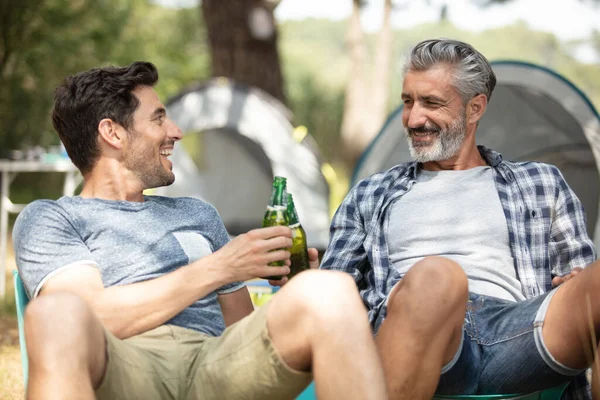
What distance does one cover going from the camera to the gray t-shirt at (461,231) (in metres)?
2.43

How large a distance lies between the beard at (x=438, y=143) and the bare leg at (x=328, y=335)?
1044mm

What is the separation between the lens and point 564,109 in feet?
14.3

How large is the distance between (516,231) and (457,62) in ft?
1.94

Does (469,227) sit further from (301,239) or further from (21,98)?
(21,98)

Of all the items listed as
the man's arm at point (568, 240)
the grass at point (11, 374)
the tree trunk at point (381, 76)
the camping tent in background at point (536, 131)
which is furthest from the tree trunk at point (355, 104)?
the man's arm at point (568, 240)

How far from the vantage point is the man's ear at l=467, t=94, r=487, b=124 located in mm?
2732

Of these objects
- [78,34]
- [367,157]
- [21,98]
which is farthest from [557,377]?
[78,34]

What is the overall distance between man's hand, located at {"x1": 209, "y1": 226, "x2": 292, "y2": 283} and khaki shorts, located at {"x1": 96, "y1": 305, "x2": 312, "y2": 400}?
5.5 inches

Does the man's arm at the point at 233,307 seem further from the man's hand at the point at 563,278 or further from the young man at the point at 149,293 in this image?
the man's hand at the point at 563,278

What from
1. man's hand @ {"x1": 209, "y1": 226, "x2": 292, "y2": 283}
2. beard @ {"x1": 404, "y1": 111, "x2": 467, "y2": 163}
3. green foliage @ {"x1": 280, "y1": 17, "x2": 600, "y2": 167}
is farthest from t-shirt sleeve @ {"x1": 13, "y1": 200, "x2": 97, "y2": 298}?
green foliage @ {"x1": 280, "y1": 17, "x2": 600, "y2": 167}

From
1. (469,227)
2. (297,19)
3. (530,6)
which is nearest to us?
(469,227)

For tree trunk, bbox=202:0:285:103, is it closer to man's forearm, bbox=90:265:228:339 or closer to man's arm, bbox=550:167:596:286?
man's arm, bbox=550:167:596:286

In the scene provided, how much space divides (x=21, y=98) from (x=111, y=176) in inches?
365

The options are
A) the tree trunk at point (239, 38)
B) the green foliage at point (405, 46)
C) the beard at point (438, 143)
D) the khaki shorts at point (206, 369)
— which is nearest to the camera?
the khaki shorts at point (206, 369)
